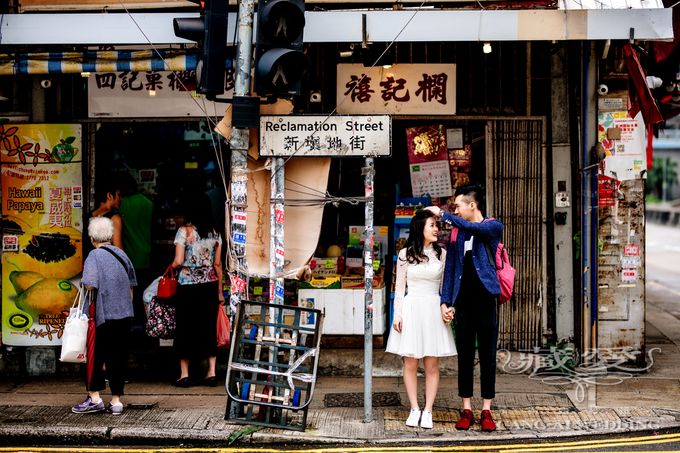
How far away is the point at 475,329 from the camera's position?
7.34m

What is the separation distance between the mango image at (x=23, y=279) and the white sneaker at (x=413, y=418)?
4449 millimetres

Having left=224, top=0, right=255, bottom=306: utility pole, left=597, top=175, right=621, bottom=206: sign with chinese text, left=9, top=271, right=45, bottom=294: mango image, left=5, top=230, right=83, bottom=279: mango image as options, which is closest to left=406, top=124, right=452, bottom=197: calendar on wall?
left=597, top=175, right=621, bottom=206: sign with chinese text

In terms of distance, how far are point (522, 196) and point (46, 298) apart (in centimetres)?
534

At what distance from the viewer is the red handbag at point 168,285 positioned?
8.67m

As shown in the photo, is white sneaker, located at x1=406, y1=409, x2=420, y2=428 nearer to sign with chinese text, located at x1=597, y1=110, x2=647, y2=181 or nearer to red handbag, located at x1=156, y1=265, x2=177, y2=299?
red handbag, located at x1=156, y1=265, x2=177, y2=299

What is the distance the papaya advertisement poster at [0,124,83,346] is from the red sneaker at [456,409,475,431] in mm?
4530

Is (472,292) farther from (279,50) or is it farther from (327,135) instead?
(279,50)

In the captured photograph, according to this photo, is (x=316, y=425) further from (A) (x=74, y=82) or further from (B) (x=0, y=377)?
(A) (x=74, y=82)

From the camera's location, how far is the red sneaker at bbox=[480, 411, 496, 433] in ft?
23.4

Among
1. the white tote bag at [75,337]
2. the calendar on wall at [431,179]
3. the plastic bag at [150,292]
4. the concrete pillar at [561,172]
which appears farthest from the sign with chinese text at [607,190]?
the white tote bag at [75,337]

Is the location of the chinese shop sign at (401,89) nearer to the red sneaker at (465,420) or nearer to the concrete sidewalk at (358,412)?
the concrete sidewalk at (358,412)

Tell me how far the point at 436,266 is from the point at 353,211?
2.65m

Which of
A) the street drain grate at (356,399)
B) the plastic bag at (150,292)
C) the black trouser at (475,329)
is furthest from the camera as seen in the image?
the plastic bag at (150,292)

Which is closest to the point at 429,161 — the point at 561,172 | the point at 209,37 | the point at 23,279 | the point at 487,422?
the point at 561,172
